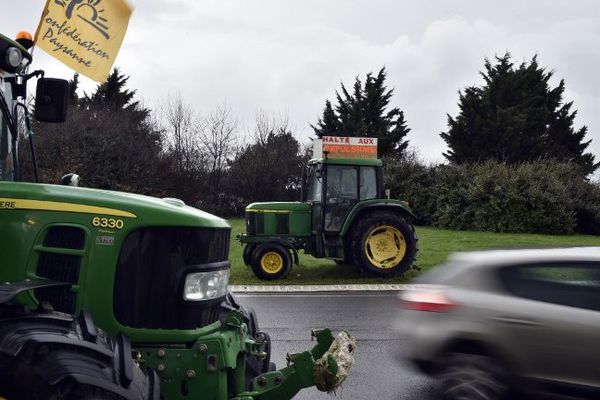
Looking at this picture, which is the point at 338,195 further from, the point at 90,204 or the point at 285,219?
the point at 90,204

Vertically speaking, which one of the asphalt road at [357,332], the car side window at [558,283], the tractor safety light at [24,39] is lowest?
the asphalt road at [357,332]

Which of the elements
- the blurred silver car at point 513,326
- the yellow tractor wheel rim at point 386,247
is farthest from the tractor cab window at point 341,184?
the blurred silver car at point 513,326

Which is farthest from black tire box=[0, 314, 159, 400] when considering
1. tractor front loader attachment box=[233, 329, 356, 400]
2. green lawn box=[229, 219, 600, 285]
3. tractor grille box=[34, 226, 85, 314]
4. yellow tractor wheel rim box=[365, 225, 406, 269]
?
yellow tractor wheel rim box=[365, 225, 406, 269]

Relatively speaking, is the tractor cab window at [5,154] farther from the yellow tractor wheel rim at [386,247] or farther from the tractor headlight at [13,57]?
the yellow tractor wheel rim at [386,247]

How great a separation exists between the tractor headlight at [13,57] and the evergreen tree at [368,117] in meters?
42.8

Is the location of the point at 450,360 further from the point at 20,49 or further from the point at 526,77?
the point at 526,77

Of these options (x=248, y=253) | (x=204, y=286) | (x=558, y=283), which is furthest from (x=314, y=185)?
(x=204, y=286)

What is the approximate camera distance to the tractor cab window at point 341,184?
47.8 ft

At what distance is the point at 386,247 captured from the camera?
14.7m

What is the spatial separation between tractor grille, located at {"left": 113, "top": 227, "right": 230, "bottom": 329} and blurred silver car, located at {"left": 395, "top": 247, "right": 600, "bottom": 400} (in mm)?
2405

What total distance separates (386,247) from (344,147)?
2.45 meters

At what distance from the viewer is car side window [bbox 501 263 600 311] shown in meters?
5.36

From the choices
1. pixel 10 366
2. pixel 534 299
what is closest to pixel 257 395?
pixel 10 366

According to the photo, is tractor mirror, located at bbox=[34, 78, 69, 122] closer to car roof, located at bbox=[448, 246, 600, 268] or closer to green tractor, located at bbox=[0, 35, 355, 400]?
green tractor, located at bbox=[0, 35, 355, 400]
